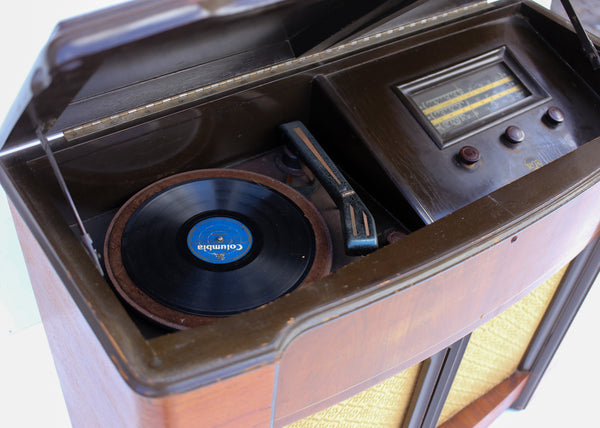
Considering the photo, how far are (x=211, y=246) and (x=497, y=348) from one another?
2.96 ft

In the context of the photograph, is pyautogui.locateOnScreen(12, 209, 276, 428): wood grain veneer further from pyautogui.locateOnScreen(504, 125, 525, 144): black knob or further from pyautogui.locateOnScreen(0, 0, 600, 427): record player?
pyautogui.locateOnScreen(504, 125, 525, 144): black knob

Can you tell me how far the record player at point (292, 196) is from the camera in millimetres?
730

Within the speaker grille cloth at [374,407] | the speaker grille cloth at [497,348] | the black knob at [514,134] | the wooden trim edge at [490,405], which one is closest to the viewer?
the speaker grille cloth at [374,407]

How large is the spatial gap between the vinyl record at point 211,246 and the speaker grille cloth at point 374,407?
0.89ft

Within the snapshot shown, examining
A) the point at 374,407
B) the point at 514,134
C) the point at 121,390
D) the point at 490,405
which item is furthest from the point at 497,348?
the point at 121,390

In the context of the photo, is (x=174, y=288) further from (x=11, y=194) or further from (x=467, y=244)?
(x=467, y=244)

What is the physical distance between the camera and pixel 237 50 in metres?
1.15

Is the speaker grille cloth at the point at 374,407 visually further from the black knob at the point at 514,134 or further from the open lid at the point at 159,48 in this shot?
the open lid at the point at 159,48

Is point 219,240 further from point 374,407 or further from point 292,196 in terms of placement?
point 374,407

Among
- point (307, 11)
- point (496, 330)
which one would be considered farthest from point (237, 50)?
point (496, 330)

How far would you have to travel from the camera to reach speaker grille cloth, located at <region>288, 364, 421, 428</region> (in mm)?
1116

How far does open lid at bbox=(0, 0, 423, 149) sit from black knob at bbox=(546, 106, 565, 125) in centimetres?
44

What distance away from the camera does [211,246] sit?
1.04 m

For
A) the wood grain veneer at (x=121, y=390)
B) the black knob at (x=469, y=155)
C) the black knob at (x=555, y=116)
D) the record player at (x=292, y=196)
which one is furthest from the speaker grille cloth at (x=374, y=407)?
the black knob at (x=555, y=116)
